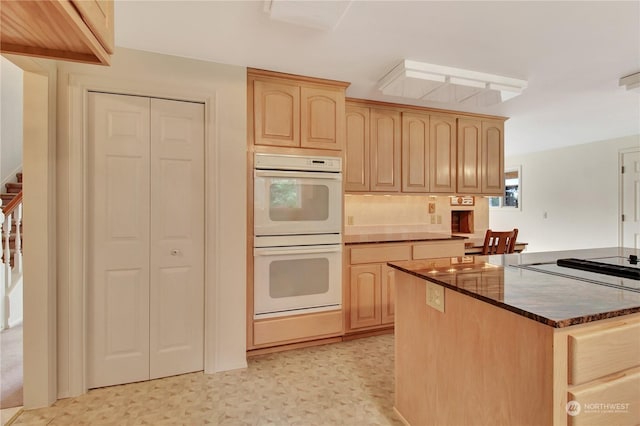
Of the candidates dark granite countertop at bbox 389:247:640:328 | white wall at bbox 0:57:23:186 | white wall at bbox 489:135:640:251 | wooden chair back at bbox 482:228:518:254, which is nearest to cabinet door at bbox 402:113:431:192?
wooden chair back at bbox 482:228:518:254

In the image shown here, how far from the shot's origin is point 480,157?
12.0 ft

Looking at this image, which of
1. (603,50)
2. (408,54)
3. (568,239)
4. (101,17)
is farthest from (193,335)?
(568,239)

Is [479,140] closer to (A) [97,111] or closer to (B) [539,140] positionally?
(B) [539,140]

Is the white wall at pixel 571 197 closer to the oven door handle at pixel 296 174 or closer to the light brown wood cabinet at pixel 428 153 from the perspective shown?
the light brown wood cabinet at pixel 428 153

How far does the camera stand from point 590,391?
96 centimetres

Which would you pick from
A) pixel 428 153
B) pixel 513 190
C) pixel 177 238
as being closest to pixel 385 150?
pixel 428 153

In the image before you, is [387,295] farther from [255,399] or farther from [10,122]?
[10,122]

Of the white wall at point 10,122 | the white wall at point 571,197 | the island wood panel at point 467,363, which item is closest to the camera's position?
the island wood panel at point 467,363

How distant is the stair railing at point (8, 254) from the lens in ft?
8.78

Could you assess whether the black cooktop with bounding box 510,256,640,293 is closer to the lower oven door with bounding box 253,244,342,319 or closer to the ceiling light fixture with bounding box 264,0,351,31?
the lower oven door with bounding box 253,244,342,319

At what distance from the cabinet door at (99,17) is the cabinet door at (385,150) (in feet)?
8.24

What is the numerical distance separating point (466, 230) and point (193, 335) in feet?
11.6

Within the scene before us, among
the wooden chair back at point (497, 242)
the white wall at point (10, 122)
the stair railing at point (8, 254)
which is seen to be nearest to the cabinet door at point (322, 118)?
the wooden chair back at point (497, 242)

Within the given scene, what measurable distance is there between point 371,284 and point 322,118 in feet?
5.10
